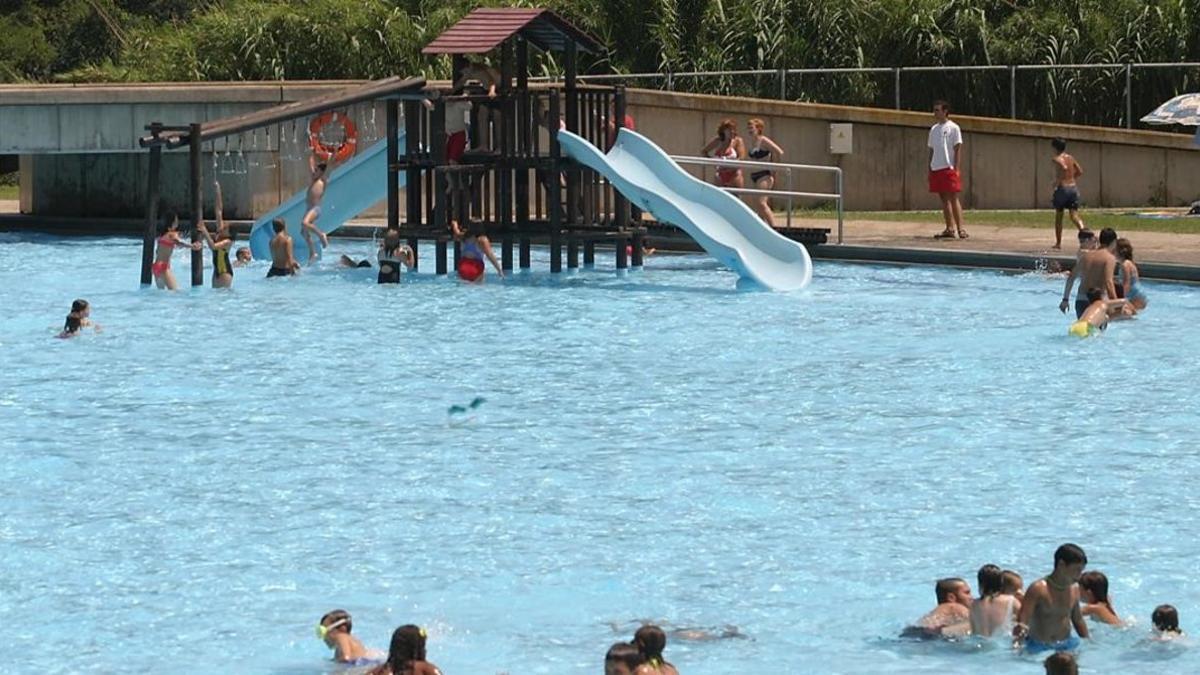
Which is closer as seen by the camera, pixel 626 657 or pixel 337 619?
pixel 626 657

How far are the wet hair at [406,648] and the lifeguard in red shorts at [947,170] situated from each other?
18.2 metres

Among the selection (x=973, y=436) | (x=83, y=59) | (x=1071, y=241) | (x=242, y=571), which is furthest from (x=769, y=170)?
(x=83, y=59)

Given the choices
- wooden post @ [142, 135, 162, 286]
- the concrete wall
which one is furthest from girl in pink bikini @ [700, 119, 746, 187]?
wooden post @ [142, 135, 162, 286]

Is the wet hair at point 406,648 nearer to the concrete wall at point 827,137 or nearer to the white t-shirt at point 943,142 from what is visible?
the white t-shirt at point 943,142

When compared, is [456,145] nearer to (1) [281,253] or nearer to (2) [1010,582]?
(1) [281,253]

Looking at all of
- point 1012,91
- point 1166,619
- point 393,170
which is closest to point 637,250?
point 393,170

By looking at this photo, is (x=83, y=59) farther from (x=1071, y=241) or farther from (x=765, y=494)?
(x=765, y=494)

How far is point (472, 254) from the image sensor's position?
82.6 ft

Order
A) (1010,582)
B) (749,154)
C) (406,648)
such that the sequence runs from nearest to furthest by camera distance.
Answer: (406,648) < (1010,582) < (749,154)

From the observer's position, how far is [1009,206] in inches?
1223

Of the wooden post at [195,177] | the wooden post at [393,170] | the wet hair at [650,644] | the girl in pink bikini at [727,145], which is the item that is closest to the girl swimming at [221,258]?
the wooden post at [195,177]

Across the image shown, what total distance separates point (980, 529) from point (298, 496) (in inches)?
176

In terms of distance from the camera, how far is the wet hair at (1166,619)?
1049 cm

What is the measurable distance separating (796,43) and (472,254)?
35.7ft
